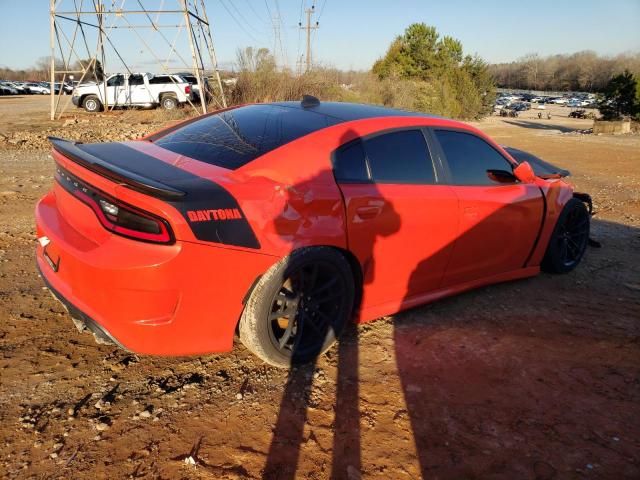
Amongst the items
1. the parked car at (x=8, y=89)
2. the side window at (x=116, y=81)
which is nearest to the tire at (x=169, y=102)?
the side window at (x=116, y=81)

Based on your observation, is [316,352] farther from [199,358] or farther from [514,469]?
[514,469]

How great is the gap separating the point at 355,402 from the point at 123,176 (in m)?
1.68

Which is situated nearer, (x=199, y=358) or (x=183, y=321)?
(x=183, y=321)

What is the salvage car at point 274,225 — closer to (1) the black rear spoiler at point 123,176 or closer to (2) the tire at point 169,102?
(1) the black rear spoiler at point 123,176

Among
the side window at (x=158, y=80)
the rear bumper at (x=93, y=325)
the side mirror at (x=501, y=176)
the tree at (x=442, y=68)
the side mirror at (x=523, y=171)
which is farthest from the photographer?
the tree at (x=442, y=68)

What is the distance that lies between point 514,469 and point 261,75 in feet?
62.3

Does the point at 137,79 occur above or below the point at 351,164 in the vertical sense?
above

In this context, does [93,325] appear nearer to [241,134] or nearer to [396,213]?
[241,134]

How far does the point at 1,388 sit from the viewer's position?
98.7 inches

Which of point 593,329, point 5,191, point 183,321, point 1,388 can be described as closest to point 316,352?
point 183,321

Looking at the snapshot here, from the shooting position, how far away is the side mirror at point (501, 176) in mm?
3689

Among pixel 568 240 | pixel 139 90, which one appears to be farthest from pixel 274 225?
pixel 139 90

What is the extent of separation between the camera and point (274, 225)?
8.13 feet

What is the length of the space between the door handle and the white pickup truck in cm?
2000
